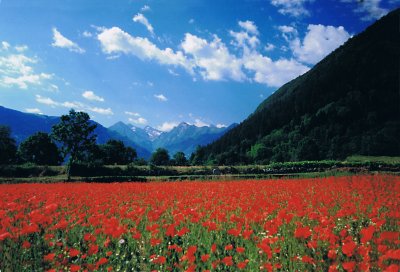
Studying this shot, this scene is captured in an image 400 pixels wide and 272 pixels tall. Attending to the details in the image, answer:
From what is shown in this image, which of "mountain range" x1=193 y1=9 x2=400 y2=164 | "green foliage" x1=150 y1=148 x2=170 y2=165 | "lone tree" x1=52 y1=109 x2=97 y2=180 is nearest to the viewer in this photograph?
"lone tree" x1=52 y1=109 x2=97 y2=180

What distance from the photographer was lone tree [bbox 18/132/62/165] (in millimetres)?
84875

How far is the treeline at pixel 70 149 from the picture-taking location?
143ft

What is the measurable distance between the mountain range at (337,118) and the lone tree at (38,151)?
6957cm

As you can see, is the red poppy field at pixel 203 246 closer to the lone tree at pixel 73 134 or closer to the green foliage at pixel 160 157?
the lone tree at pixel 73 134

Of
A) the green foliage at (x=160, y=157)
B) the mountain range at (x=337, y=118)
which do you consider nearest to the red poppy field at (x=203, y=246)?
the mountain range at (x=337, y=118)

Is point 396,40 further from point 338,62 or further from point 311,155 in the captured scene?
point 311,155

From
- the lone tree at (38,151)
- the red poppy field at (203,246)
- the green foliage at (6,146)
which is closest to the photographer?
the red poppy field at (203,246)

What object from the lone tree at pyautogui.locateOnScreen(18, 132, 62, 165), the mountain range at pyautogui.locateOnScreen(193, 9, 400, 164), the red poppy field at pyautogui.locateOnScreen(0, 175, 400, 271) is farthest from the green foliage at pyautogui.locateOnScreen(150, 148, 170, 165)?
the red poppy field at pyautogui.locateOnScreen(0, 175, 400, 271)

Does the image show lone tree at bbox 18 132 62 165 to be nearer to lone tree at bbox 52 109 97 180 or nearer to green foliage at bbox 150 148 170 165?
green foliage at bbox 150 148 170 165

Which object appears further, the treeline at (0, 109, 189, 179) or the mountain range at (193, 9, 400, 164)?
the mountain range at (193, 9, 400, 164)

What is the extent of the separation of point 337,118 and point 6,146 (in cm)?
11996

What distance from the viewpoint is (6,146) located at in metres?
66.0

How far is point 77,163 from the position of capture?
45.6 metres

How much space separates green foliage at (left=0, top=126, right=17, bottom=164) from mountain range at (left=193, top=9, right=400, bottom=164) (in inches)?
3149
